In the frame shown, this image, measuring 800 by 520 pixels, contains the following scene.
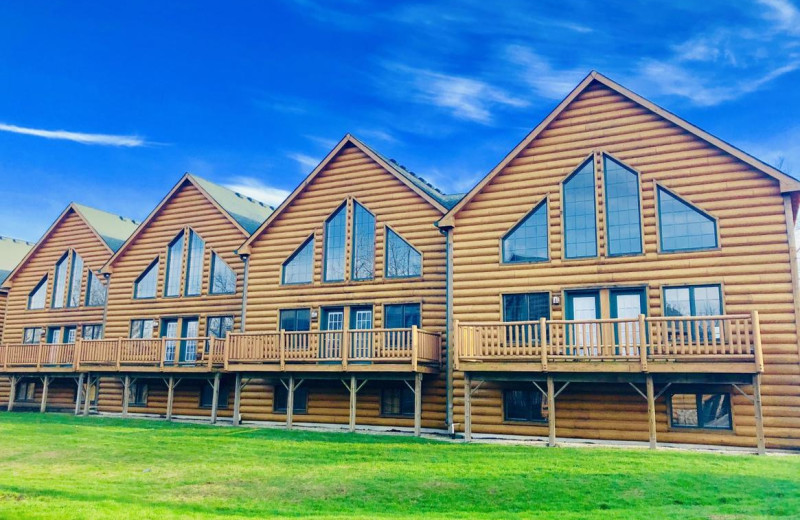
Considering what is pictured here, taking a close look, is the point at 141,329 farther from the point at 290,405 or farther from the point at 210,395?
the point at 290,405

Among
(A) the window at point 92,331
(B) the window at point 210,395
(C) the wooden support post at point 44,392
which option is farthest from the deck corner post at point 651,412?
(C) the wooden support post at point 44,392

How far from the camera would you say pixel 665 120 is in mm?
18469

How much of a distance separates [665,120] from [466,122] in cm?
2569

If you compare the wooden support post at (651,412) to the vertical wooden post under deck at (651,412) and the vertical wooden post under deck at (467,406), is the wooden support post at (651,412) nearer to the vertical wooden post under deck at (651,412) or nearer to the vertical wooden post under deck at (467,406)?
the vertical wooden post under deck at (651,412)

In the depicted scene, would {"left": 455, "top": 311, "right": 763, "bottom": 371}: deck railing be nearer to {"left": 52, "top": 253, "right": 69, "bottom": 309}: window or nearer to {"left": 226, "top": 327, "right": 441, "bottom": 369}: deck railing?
{"left": 226, "top": 327, "right": 441, "bottom": 369}: deck railing

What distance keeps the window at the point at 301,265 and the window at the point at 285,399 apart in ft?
12.4

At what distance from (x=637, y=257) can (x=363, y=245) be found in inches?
361

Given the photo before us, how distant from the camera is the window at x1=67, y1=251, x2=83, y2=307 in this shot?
31047 millimetres

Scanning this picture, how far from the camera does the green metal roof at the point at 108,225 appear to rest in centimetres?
3156

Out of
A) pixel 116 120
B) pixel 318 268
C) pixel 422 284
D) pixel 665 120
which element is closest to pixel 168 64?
pixel 116 120

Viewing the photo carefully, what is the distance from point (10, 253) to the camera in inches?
1513

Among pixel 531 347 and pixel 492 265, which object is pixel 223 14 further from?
pixel 531 347

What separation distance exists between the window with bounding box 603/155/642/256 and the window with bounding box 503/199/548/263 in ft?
5.97

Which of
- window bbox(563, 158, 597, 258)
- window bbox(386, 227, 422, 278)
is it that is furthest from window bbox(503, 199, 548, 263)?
window bbox(386, 227, 422, 278)
